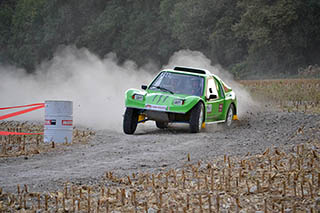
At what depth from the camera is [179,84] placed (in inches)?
591

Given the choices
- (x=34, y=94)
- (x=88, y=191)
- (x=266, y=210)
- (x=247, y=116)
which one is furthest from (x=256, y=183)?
(x=34, y=94)

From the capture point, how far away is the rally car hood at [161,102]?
13.7 meters

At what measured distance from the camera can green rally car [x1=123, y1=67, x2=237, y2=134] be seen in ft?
45.4

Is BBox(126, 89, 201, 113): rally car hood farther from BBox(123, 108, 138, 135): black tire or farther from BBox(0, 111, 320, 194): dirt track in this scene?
BBox(0, 111, 320, 194): dirt track

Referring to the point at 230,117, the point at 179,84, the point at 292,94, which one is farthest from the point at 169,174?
the point at 292,94

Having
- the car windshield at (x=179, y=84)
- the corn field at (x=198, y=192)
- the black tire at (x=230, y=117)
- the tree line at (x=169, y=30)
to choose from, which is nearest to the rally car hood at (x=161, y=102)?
the car windshield at (x=179, y=84)

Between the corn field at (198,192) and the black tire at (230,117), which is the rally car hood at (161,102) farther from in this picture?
the corn field at (198,192)

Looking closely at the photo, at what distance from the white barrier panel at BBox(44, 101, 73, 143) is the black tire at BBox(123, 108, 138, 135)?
5.60 ft

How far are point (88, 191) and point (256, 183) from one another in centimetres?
218

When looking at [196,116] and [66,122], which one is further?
[196,116]

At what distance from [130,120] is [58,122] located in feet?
6.73

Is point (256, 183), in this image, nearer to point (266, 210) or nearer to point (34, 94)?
point (266, 210)

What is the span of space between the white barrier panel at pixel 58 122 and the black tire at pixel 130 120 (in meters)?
1.71

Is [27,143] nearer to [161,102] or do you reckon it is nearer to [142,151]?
[142,151]
